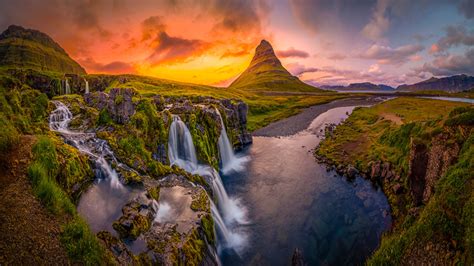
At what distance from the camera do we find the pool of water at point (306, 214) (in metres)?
23.4

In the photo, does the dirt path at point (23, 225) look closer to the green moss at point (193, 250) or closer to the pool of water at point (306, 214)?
the green moss at point (193, 250)

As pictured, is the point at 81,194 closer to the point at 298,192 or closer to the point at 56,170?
the point at 56,170

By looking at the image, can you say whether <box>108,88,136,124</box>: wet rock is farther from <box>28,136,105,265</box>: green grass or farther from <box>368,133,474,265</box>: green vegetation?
<box>368,133,474,265</box>: green vegetation

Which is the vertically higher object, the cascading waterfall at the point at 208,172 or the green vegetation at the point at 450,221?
the green vegetation at the point at 450,221

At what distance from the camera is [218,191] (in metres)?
31.2

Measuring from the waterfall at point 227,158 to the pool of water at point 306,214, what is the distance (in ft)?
7.98

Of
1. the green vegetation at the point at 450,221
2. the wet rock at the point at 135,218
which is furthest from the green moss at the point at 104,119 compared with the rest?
the green vegetation at the point at 450,221

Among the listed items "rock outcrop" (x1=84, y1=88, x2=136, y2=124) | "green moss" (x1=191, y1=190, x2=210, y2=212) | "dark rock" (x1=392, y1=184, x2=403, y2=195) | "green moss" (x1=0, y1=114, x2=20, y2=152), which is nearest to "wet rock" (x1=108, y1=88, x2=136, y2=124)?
"rock outcrop" (x1=84, y1=88, x2=136, y2=124)

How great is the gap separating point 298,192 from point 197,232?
73.6 feet

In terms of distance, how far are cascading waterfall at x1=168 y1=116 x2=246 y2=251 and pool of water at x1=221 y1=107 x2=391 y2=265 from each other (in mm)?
1434

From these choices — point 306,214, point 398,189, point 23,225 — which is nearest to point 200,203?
point 23,225

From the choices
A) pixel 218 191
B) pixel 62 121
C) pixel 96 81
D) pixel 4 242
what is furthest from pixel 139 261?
pixel 96 81

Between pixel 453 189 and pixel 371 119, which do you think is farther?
pixel 371 119

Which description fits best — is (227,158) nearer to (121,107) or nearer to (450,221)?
(121,107)
